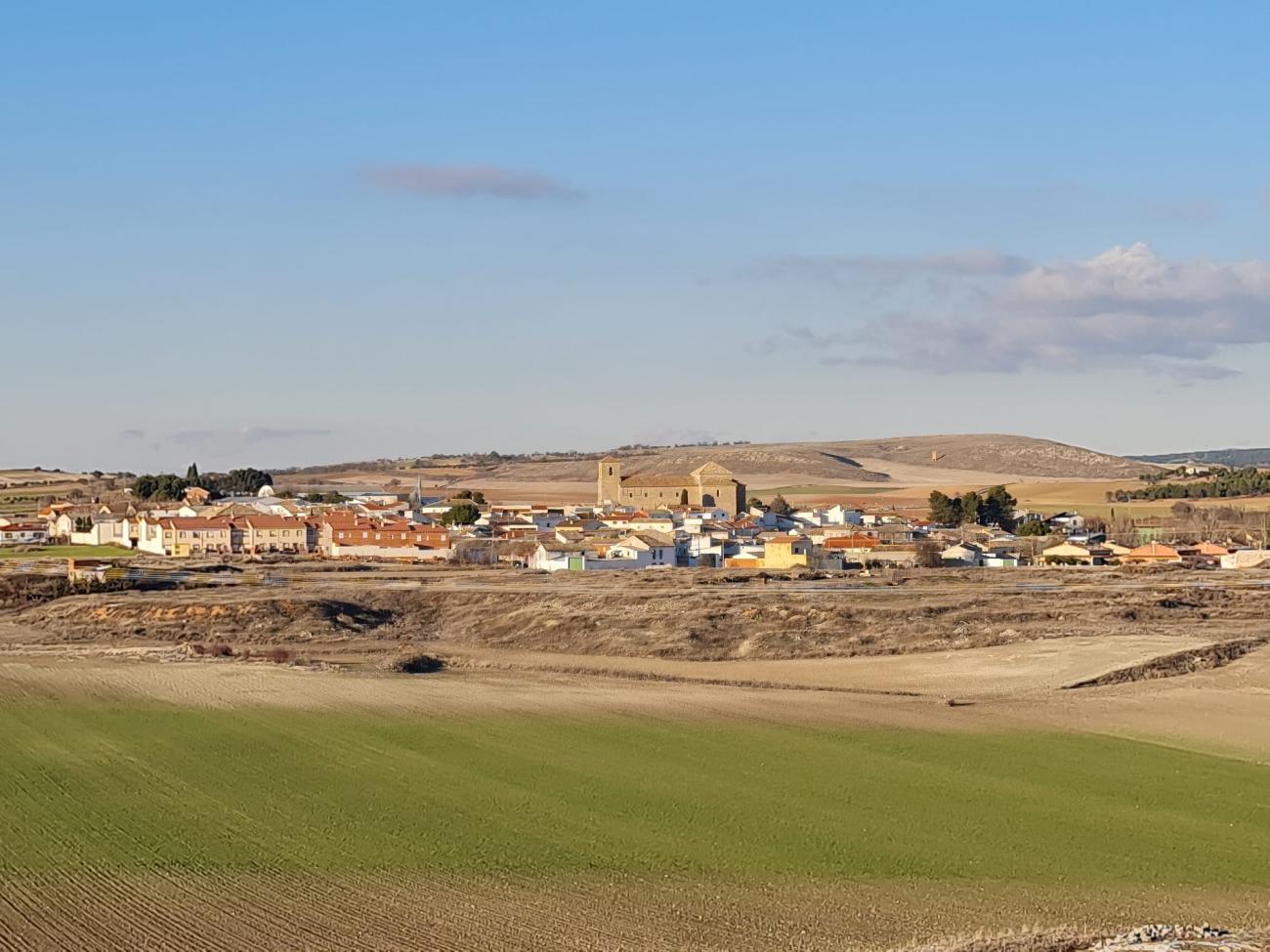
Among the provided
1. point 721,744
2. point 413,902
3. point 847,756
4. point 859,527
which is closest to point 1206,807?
point 847,756

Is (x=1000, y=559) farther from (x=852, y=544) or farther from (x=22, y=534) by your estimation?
(x=22, y=534)

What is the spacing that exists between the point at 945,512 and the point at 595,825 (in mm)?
94423

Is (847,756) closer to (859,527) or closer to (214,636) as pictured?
(214,636)

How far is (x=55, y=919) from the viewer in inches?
706

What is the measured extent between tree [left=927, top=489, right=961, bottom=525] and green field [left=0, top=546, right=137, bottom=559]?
54804mm

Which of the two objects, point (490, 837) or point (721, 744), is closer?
point (490, 837)

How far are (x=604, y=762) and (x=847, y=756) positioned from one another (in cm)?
422

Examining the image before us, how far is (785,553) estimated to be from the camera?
79688mm

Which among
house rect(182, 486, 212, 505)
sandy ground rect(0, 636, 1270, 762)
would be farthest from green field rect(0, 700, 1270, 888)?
house rect(182, 486, 212, 505)

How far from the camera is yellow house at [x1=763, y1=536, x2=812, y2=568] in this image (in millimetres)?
79125

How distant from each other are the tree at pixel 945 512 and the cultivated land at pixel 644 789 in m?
64.2

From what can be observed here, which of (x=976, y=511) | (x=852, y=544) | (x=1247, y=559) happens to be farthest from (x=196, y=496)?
(x=1247, y=559)

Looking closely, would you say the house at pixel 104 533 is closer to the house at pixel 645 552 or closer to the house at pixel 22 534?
the house at pixel 22 534

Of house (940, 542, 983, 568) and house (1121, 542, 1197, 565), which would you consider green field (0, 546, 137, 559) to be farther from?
house (1121, 542, 1197, 565)
